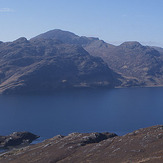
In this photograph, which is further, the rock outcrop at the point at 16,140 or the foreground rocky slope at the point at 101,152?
the rock outcrop at the point at 16,140

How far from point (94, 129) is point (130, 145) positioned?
103 m

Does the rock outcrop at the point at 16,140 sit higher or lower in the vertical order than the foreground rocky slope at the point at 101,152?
lower

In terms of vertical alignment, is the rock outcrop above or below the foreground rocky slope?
below

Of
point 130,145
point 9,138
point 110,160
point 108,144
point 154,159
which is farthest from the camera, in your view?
point 9,138

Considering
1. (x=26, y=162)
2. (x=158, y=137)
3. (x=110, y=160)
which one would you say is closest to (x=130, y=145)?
(x=158, y=137)

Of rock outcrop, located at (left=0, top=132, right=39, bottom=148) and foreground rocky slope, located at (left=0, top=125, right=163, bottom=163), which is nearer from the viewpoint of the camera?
foreground rocky slope, located at (left=0, top=125, right=163, bottom=163)

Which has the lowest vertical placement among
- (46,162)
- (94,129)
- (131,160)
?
(94,129)

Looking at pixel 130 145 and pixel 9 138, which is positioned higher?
pixel 130 145

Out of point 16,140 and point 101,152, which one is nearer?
point 101,152

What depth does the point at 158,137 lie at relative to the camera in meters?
90.8

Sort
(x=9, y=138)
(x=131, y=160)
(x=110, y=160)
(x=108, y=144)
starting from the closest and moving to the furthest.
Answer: (x=131, y=160) < (x=110, y=160) < (x=108, y=144) < (x=9, y=138)

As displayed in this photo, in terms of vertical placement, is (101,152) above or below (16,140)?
above

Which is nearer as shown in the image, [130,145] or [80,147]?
[130,145]

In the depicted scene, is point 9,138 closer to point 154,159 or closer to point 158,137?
point 158,137
